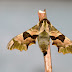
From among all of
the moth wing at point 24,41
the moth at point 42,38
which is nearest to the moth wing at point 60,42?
the moth at point 42,38

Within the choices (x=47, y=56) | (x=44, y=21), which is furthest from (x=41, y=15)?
(x=47, y=56)

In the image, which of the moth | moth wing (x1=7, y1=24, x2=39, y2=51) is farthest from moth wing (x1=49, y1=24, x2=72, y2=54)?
moth wing (x1=7, y1=24, x2=39, y2=51)

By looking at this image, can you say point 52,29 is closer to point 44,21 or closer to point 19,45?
point 44,21

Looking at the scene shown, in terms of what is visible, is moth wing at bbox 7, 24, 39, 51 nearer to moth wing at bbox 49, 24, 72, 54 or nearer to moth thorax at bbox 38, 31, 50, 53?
moth thorax at bbox 38, 31, 50, 53

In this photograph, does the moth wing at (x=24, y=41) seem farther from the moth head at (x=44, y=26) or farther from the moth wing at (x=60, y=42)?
the moth wing at (x=60, y=42)

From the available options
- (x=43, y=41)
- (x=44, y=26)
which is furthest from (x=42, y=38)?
(x=44, y=26)

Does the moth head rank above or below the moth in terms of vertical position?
above
